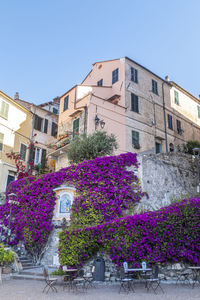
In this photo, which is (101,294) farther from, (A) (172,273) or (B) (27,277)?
(B) (27,277)

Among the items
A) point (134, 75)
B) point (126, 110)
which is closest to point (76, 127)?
point (126, 110)

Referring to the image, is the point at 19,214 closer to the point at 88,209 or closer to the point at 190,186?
the point at 88,209

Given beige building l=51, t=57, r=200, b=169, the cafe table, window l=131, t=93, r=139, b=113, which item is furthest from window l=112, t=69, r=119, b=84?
the cafe table

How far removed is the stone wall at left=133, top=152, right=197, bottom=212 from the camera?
11887mm

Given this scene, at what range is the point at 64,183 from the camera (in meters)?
12.8

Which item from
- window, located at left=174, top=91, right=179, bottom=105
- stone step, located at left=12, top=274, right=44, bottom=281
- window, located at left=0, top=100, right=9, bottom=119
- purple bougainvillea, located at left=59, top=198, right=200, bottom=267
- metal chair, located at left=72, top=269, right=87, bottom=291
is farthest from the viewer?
window, located at left=174, top=91, right=179, bottom=105

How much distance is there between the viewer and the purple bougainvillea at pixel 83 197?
11367 millimetres

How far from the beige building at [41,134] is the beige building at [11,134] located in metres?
0.68

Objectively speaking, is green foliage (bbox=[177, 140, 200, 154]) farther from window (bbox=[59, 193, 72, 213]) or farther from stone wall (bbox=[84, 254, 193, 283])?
stone wall (bbox=[84, 254, 193, 283])

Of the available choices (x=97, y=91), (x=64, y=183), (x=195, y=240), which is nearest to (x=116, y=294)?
(x=195, y=240)

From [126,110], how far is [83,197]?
10131 millimetres

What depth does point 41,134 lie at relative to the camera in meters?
23.4

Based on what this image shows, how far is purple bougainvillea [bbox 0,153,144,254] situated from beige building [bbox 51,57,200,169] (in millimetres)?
6265

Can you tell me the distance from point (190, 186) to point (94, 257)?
22.3 feet
